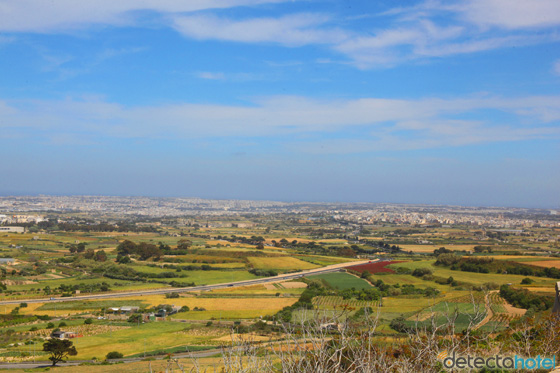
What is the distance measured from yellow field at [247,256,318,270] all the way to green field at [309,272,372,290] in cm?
624

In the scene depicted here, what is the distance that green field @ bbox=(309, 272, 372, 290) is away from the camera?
122 feet

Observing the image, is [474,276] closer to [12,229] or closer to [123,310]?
[123,310]

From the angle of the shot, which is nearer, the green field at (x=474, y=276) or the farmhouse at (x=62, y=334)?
the farmhouse at (x=62, y=334)

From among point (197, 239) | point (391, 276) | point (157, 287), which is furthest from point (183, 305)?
point (197, 239)

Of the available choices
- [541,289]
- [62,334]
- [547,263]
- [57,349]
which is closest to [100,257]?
[62,334]

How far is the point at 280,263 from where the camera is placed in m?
50.4

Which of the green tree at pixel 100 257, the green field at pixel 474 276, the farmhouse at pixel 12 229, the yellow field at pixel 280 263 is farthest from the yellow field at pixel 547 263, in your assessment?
the farmhouse at pixel 12 229

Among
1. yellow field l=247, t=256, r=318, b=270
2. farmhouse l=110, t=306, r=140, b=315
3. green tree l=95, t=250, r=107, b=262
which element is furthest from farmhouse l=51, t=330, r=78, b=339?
green tree l=95, t=250, r=107, b=262

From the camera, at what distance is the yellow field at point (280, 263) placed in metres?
48.5

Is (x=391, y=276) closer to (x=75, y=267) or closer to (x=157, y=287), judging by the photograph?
(x=157, y=287)

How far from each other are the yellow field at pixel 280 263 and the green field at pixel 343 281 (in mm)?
6239

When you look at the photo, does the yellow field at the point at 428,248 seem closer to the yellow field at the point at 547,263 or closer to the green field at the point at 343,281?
the yellow field at the point at 547,263

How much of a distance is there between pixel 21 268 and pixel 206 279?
16.9 meters

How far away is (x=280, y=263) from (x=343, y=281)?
12203 millimetres
